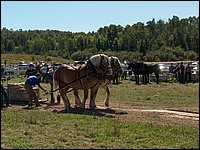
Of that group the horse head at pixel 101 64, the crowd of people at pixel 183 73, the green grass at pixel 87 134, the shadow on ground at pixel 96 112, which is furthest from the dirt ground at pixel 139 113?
the crowd of people at pixel 183 73

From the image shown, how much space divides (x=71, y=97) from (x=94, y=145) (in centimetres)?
1343

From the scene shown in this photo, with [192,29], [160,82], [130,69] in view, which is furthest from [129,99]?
[192,29]

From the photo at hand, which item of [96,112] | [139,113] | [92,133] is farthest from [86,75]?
[92,133]

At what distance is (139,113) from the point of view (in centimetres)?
1532

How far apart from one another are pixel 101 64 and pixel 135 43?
99630mm

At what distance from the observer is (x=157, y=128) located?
11188 millimetres

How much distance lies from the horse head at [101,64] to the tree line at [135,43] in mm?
60640

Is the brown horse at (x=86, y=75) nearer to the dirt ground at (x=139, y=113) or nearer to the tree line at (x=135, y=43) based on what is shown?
the dirt ground at (x=139, y=113)

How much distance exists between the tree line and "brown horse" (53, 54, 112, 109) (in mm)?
59507

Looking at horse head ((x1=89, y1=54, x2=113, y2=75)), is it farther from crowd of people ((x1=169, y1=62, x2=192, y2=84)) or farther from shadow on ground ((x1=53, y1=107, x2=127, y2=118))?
crowd of people ((x1=169, y1=62, x2=192, y2=84))

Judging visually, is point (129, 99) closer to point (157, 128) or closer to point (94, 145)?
point (157, 128)

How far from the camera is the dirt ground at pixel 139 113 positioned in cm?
1359

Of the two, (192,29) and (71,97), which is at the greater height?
(192,29)

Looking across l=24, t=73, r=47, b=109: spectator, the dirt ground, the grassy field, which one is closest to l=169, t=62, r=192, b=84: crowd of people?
the dirt ground
